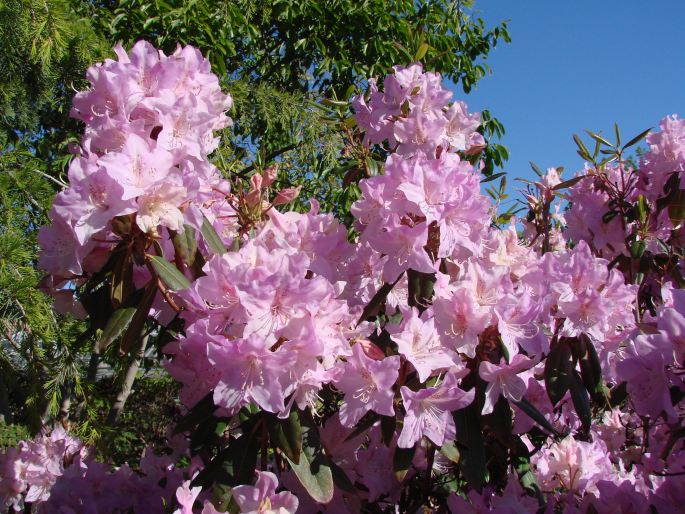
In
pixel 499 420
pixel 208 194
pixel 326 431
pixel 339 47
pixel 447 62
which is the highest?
pixel 447 62

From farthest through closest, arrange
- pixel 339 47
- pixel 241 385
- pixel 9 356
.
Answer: pixel 339 47, pixel 9 356, pixel 241 385

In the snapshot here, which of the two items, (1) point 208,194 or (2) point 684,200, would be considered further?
(2) point 684,200

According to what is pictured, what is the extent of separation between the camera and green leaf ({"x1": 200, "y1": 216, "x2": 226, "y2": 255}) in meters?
1.23

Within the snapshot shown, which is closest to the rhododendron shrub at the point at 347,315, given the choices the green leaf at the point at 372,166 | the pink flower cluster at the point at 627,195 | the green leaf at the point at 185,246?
the green leaf at the point at 185,246

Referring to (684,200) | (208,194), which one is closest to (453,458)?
(208,194)

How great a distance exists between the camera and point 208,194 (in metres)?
1.23

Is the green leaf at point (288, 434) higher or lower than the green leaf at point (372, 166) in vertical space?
lower

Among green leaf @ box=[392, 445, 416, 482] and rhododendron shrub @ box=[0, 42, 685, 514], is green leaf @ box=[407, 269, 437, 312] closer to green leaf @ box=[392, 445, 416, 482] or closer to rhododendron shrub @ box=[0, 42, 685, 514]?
rhododendron shrub @ box=[0, 42, 685, 514]

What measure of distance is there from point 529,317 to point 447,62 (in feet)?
13.6

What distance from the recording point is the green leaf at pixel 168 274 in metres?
1.10

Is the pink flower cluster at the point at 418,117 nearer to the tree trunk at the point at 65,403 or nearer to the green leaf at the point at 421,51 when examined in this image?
the green leaf at the point at 421,51

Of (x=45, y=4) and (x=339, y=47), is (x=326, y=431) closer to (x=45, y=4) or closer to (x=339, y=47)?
(x=45, y=4)

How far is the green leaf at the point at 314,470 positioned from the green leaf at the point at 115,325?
0.37 meters

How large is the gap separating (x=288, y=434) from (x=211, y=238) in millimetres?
422
